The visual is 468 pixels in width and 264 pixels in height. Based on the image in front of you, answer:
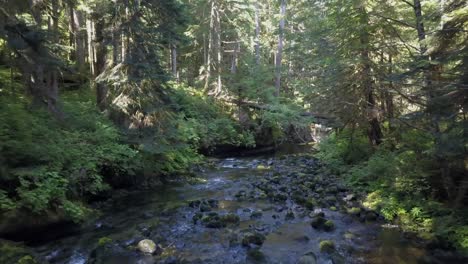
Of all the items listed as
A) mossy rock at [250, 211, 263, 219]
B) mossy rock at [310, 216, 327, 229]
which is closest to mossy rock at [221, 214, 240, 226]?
mossy rock at [250, 211, 263, 219]

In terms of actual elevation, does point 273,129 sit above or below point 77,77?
below

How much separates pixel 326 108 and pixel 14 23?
37.0ft

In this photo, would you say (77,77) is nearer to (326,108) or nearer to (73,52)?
(73,52)

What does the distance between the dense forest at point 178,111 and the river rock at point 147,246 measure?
2.22m

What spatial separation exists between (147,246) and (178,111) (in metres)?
8.33

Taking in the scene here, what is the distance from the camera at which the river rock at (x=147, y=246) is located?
760 cm

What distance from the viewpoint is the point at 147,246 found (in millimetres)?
7688

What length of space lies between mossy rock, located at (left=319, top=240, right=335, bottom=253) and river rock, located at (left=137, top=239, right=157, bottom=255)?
370 centimetres

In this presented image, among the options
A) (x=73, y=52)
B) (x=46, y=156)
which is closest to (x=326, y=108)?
(x=46, y=156)

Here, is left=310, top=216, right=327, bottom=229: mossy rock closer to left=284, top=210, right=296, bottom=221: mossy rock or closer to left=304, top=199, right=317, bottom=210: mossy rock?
left=284, top=210, right=296, bottom=221: mossy rock

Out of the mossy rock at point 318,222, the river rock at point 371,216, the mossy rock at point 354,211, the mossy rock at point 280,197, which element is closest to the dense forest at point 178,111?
the river rock at point 371,216

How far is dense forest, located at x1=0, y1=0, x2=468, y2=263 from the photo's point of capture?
290 inches

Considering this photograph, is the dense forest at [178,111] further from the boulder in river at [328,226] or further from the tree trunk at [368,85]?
the boulder in river at [328,226]

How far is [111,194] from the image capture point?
11.7 metres
